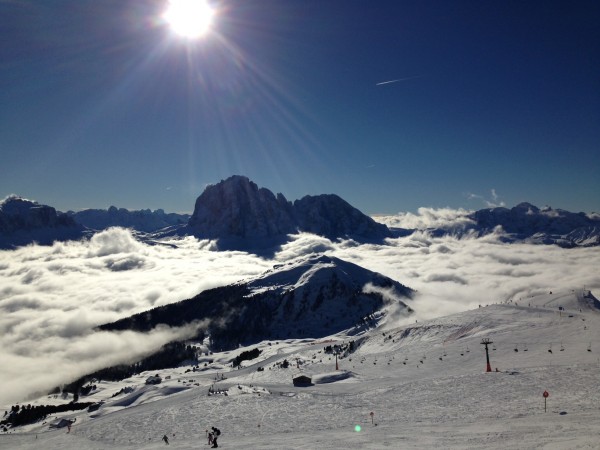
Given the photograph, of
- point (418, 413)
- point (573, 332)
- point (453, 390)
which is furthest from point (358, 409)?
point (573, 332)

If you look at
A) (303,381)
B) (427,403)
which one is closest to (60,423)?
(303,381)

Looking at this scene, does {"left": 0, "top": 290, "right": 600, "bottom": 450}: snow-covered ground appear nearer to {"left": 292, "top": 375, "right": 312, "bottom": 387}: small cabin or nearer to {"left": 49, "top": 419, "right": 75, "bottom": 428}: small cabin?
{"left": 292, "top": 375, "right": 312, "bottom": 387}: small cabin

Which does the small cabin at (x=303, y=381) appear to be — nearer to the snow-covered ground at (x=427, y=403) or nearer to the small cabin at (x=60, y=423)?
the snow-covered ground at (x=427, y=403)

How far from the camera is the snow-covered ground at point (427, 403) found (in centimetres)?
3541

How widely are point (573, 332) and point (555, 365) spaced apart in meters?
24.5

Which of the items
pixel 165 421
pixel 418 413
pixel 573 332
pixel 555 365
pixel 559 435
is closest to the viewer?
pixel 559 435

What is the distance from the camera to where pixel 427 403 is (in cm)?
4925

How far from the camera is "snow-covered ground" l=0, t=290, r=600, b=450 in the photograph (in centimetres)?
3541

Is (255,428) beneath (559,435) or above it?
beneath

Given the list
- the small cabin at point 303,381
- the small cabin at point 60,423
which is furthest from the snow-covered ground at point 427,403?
the small cabin at point 60,423

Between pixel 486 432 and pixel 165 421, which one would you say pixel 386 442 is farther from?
pixel 165 421

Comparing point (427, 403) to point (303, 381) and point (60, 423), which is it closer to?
point (303, 381)

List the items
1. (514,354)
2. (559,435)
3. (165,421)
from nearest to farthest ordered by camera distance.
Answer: (559,435) < (165,421) < (514,354)

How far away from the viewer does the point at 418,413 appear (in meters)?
45.8
